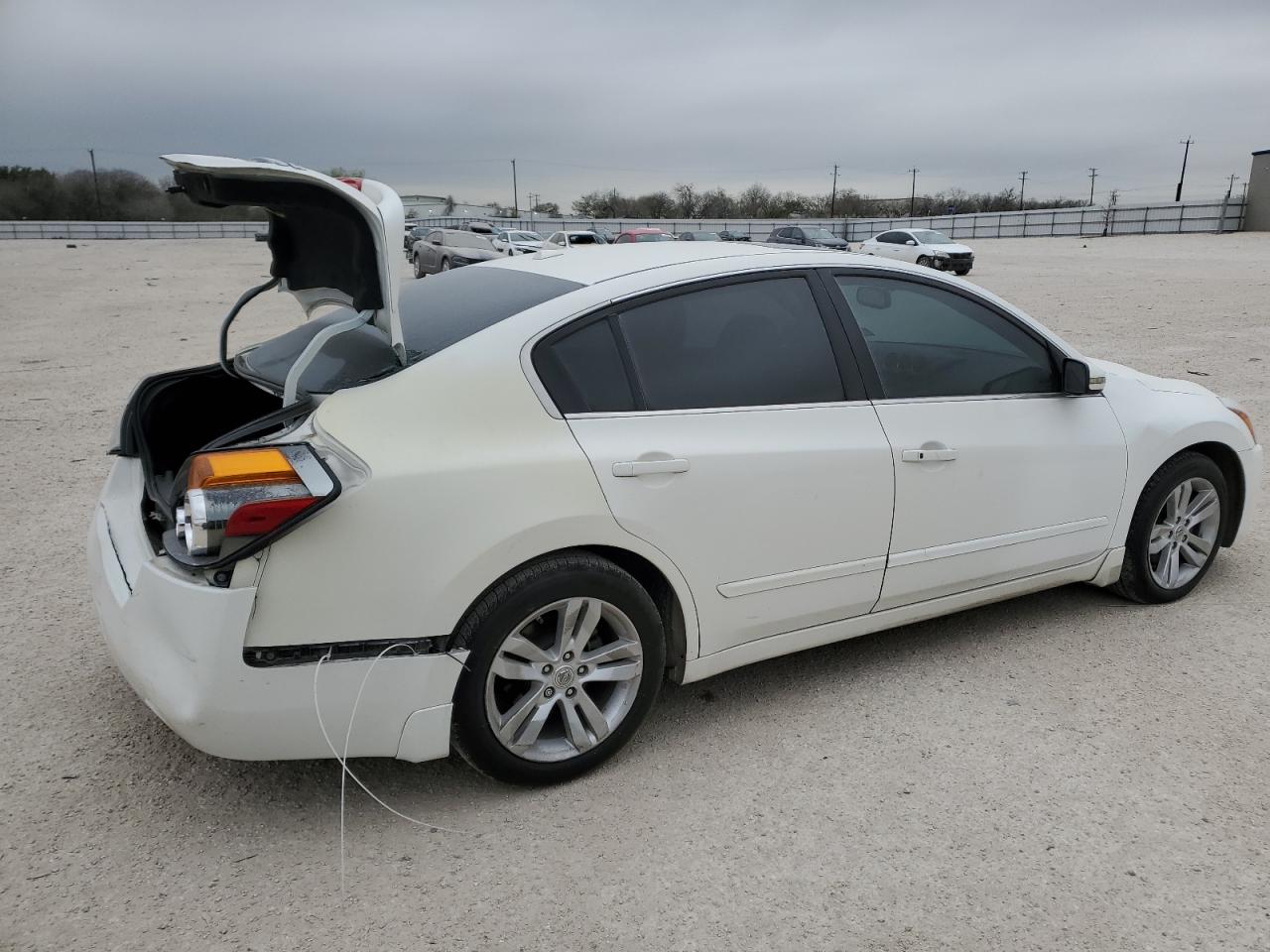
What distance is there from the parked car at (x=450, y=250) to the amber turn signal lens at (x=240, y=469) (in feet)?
82.1

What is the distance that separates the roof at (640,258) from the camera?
320cm

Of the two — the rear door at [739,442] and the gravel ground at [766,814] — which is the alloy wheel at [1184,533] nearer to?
the gravel ground at [766,814]

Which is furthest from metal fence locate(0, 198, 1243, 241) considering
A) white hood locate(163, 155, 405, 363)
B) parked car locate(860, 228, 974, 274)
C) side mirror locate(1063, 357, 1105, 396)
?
white hood locate(163, 155, 405, 363)

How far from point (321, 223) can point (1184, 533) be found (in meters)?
3.83

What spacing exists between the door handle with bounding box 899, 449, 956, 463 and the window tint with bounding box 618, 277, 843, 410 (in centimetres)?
32

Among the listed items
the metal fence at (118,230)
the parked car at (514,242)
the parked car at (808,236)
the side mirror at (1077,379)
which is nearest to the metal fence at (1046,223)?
the parked car at (808,236)

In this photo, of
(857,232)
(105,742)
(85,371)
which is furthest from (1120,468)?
(857,232)

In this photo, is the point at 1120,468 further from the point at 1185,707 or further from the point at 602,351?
the point at 602,351

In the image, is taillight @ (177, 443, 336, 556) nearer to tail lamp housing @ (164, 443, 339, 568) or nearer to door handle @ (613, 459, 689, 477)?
tail lamp housing @ (164, 443, 339, 568)

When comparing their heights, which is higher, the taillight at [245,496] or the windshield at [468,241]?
the taillight at [245,496]

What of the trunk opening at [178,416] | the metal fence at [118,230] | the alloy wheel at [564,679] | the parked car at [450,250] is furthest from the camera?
the metal fence at [118,230]

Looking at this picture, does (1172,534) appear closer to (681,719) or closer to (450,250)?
(681,719)

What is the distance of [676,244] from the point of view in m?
3.59

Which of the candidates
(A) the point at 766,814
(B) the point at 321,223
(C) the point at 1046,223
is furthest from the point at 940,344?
(C) the point at 1046,223
